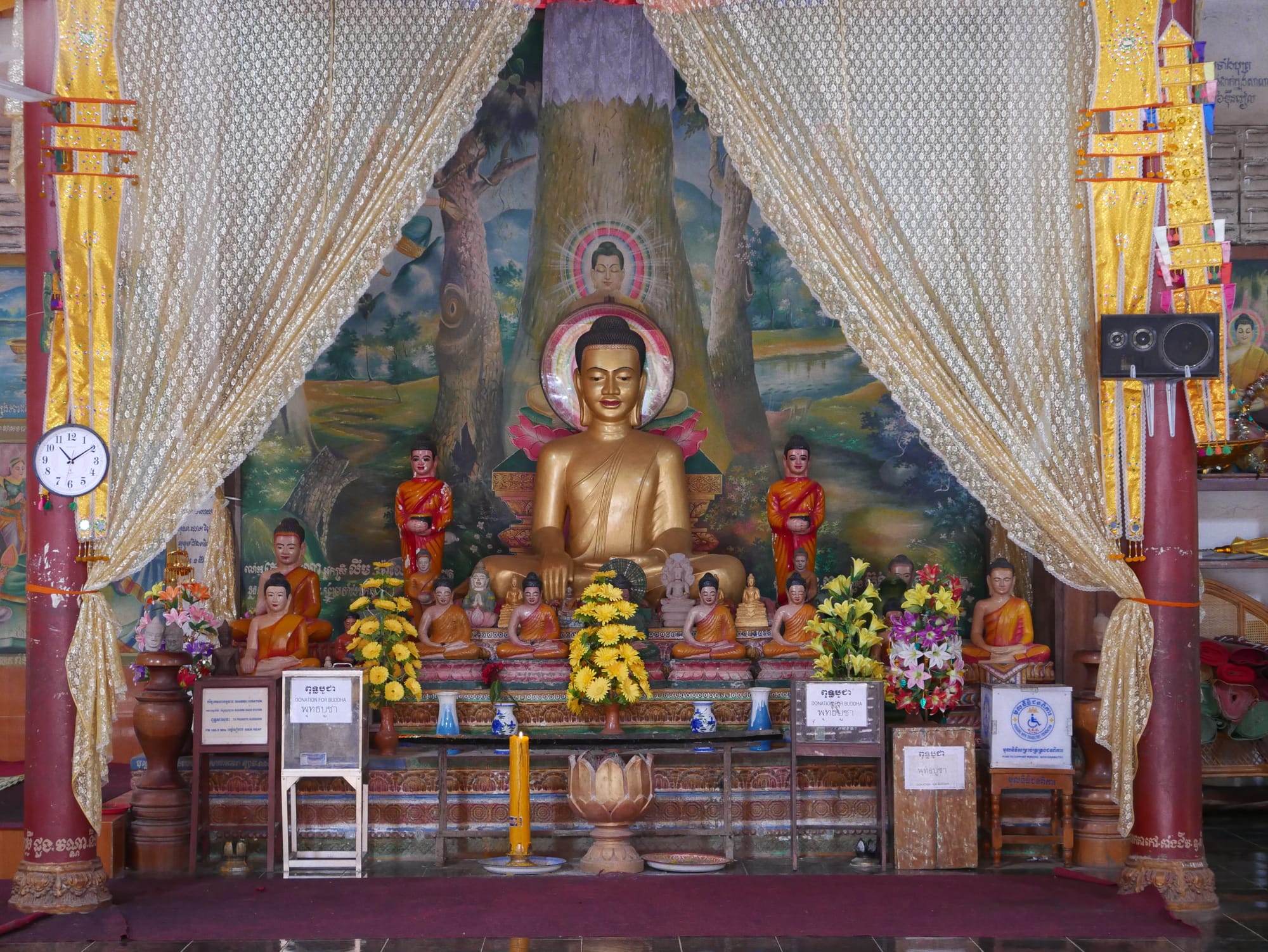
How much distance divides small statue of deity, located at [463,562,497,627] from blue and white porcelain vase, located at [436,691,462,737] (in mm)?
847

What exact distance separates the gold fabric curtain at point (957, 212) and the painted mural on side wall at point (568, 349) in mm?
3893

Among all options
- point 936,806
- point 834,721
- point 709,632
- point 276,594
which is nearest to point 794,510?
point 709,632

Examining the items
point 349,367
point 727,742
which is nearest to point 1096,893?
point 727,742

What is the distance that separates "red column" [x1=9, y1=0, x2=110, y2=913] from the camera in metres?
6.68

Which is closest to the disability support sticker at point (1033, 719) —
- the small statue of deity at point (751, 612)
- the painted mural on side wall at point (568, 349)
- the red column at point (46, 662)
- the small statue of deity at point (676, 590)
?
the small statue of deity at point (751, 612)

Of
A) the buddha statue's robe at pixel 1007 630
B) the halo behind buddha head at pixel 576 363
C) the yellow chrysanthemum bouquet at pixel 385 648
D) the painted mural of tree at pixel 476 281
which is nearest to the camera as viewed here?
the yellow chrysanthemum bouquet at pixel 385 648

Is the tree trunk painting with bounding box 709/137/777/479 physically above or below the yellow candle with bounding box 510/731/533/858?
above

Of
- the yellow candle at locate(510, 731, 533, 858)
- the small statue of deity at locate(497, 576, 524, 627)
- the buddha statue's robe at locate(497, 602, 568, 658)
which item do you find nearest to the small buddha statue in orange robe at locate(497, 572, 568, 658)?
the buddha statue's robe at locate(497, 602, 568, 658)

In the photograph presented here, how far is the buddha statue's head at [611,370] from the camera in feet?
34.5

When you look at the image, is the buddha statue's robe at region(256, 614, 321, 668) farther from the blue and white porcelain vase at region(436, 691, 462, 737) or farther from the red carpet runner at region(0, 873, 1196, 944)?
the red carpet runner at region(0, 873, 1196, 944)

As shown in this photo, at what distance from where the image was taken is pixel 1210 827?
28.9 feet

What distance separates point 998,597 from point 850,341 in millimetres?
2661

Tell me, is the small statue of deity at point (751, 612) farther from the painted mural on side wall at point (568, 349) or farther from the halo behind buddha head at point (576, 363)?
the halo behind buddha head at point (576, 363)

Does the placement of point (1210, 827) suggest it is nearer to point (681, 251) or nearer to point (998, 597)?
point (998, 597)
